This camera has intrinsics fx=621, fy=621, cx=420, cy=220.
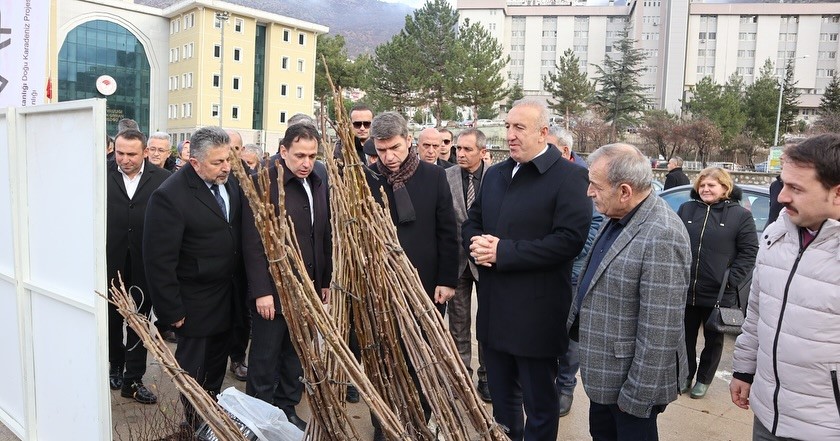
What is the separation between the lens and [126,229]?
4.16m

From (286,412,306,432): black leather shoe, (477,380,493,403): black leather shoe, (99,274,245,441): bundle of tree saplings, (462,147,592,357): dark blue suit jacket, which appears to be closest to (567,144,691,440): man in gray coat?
(462,147,592,357): dark blue suit jacket

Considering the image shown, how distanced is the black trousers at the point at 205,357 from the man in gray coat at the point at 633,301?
2019 millimetres

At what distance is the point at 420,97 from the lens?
44.2 meters

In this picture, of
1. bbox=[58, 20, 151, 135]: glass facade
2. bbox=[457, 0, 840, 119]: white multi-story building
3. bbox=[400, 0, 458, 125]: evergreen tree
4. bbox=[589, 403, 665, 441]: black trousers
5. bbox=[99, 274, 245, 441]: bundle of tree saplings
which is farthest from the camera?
bbox=[457, 0, 840, 119]: white multi-story building

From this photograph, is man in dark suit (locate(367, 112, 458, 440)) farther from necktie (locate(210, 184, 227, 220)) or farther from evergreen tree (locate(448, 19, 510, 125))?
evergreen tree (locate(448, 19, 510, 125))

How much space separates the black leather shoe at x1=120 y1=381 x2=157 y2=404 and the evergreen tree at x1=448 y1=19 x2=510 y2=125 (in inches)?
1557

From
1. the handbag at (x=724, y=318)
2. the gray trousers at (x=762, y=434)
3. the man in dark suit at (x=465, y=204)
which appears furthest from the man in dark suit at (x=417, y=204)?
the handbag at (x=724, y=318)

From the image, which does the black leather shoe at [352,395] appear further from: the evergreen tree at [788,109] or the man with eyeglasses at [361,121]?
the evergreen tree at [788,109]

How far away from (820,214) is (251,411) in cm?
223

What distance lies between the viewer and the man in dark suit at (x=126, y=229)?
4109mm

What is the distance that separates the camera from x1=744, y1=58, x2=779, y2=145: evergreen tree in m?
46.6

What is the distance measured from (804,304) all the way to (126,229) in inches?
152

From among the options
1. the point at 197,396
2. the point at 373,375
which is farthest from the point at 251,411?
the point at 373,375

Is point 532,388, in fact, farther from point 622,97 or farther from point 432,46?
point 622,97
